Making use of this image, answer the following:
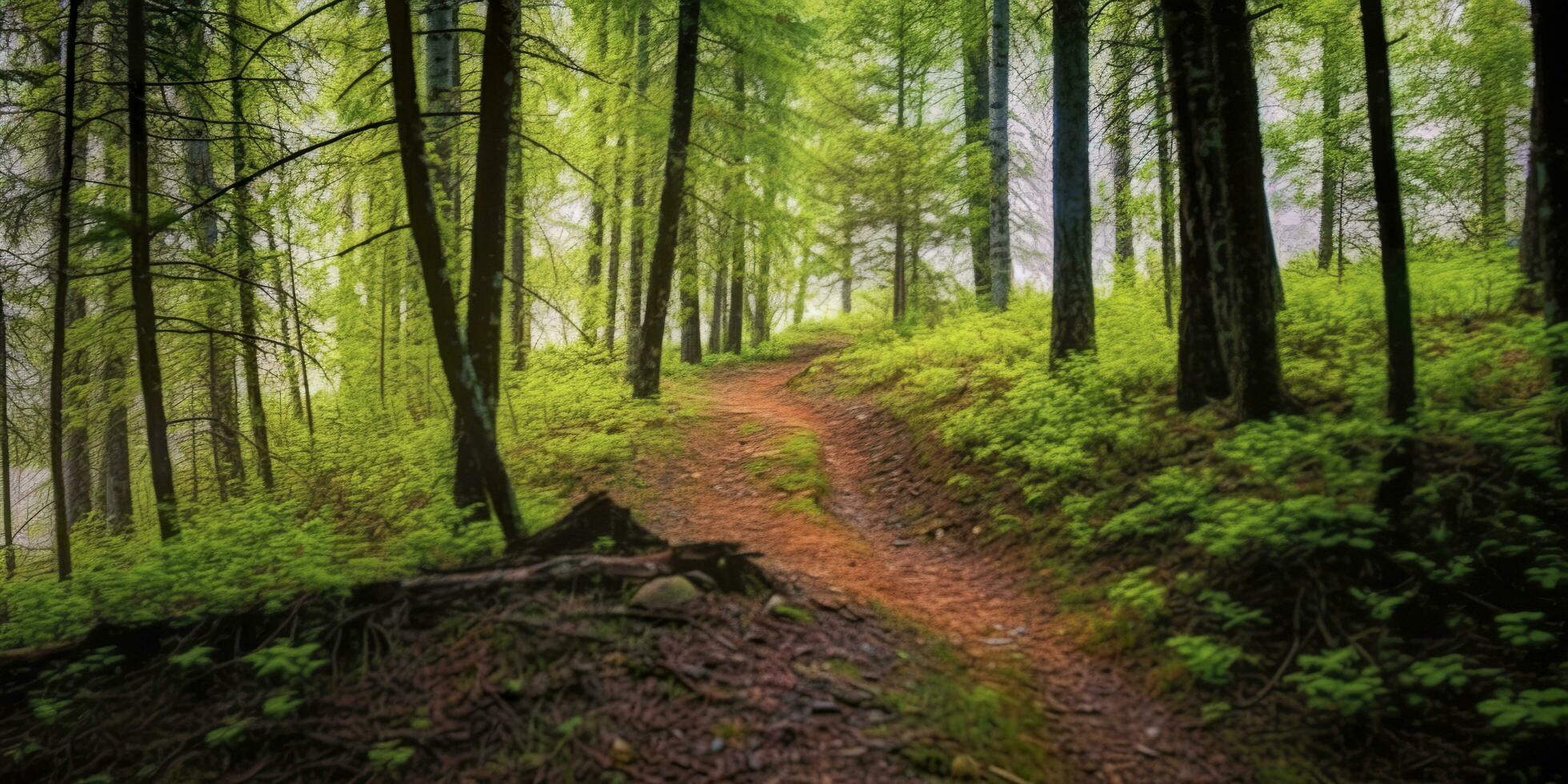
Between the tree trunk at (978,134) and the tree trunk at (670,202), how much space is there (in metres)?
5.26

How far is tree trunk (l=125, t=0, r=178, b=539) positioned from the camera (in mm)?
6438

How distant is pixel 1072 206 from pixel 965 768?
804 cm

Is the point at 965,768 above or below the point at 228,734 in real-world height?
below

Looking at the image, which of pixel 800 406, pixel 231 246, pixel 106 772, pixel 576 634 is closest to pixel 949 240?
pixel 800 406

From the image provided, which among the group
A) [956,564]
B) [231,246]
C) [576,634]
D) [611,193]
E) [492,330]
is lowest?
[956,564]

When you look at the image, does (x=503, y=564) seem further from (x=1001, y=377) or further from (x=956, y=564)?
(x=1001, y=377)

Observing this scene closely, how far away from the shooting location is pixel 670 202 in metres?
11.8

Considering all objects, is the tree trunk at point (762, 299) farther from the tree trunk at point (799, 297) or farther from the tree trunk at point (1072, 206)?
the tree trunk at point (1072, 206)

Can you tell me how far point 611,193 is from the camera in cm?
1306

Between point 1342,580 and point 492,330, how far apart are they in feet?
22.6

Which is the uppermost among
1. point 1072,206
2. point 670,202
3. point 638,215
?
point 638,215

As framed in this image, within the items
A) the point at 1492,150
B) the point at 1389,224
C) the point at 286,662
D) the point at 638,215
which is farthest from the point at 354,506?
the point at 1492,150

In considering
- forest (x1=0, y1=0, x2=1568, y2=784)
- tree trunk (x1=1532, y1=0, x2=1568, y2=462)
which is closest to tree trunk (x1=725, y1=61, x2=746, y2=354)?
forest (x1=0, y1=0, x2=1568, y2=784)

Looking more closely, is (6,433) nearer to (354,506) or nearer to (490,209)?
(354,506)
